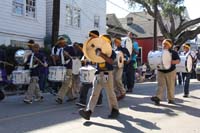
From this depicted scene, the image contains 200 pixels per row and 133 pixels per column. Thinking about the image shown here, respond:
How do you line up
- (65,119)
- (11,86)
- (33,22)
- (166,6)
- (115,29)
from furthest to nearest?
(115,29) < (166,6) < (33,22) < (11,86) < (65,119)

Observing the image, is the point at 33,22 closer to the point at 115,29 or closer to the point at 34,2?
the point at 34,2

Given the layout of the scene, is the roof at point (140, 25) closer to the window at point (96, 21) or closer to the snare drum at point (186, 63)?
the window at point (96, 21)

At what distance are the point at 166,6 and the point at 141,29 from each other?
19.7 meters

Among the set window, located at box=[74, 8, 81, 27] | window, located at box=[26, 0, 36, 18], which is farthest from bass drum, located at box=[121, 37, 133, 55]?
window, located at box=[74, 8, 81, 27]

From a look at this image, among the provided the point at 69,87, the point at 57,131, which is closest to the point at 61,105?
the point at 69,87

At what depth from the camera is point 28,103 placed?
12.4m

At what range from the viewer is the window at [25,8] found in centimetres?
2356

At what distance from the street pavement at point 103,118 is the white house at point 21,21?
10.4m

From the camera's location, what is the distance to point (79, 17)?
29.4 meters

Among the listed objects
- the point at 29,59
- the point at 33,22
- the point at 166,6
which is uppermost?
the point at 166,6

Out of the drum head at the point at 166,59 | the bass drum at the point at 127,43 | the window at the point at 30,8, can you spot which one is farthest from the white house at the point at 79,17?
the drum head at the point at 166,59

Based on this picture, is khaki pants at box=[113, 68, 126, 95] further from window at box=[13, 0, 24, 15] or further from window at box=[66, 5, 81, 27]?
window at box=[66, 5, 81, 27]

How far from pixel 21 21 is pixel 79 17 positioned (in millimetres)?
6512

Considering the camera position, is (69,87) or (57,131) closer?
(57,131)
